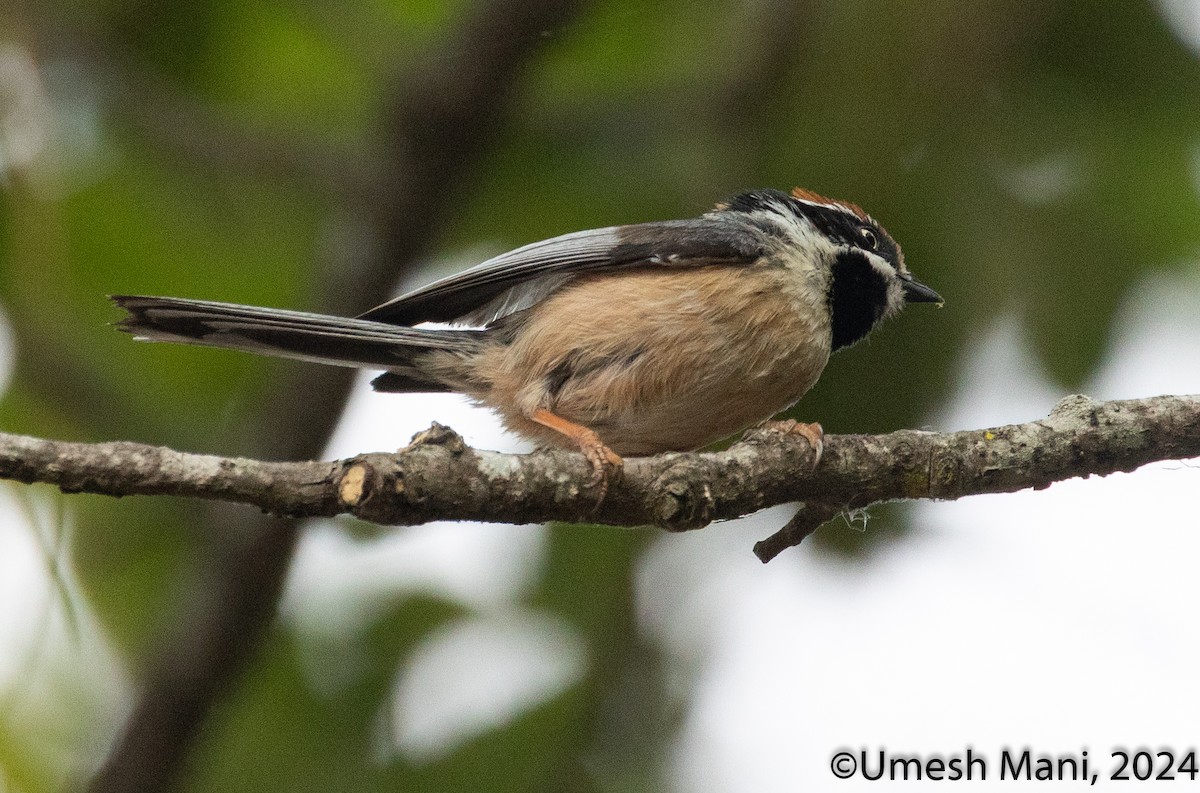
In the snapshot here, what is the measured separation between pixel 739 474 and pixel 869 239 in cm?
203

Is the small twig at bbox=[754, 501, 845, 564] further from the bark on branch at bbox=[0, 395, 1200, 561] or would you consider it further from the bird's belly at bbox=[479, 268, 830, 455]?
the bird's belly at bbox=[479, 268, 830, 455]

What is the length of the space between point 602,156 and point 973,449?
9.64 ft

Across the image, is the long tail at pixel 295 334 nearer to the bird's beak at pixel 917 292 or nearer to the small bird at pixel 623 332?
the small bird at pixel 623 332

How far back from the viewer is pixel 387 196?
5219 millimetres

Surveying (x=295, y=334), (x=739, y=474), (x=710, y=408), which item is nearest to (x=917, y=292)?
(x=710, y=408)

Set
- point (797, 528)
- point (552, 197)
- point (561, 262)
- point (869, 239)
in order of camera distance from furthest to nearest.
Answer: point (552, 197) → point (869, 239) → point (561, 262) → point (797, 528)

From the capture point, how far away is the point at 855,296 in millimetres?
4973

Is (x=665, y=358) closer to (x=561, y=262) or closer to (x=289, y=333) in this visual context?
(x=561, y=262)

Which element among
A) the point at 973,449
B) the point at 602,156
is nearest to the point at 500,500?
the point at 973,449

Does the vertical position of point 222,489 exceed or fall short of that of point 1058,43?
it falls short

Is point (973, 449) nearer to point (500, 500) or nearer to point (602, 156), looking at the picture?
point (500, 500)

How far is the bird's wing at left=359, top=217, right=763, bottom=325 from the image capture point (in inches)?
181

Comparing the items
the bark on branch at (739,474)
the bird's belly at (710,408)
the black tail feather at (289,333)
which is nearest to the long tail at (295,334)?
the black tail feather at (289,333)

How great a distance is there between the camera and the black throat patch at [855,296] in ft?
16.1
